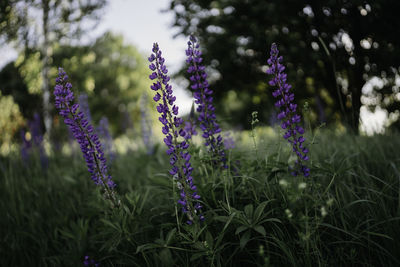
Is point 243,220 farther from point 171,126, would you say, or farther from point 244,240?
point 171,126

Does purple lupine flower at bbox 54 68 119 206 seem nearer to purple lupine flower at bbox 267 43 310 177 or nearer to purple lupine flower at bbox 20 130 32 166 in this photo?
purple lupine flower at bbox 267 43 310 177

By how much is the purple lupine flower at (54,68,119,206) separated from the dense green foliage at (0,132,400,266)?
27 centimetres

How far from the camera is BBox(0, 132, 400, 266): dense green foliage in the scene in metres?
1.73

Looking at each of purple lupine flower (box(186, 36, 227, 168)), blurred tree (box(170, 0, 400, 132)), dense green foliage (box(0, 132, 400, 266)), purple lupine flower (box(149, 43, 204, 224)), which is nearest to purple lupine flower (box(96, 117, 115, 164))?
dense green foliage (box(0, 132, 400, 266))

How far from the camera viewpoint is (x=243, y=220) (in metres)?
1.70

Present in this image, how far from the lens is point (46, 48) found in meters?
9.22

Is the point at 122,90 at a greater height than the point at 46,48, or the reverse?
the point at 122,90

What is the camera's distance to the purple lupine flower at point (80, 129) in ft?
6.31

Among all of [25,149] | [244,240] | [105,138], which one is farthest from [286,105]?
[25,149]

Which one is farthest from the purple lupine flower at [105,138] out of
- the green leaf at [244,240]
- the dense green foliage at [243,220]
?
the green leaf at [244,240]

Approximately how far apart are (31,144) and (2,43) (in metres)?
4.63

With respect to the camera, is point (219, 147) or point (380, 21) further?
point (380, 21)

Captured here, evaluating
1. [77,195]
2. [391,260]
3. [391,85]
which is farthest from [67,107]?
[391,85]

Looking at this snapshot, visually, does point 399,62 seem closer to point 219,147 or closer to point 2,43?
point 219,147
